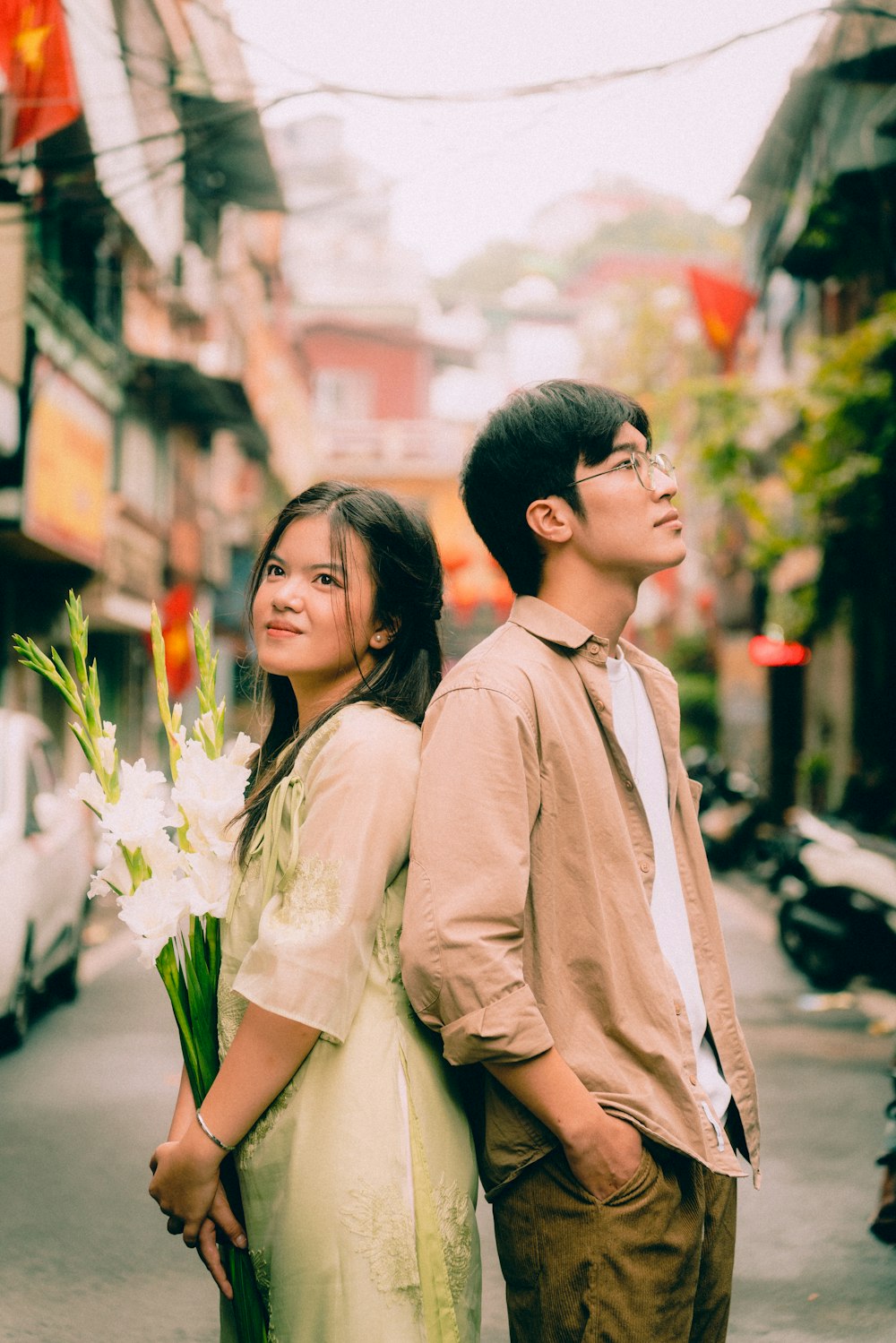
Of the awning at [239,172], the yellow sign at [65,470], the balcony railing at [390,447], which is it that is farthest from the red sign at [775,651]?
the balcony railing at [390,447]

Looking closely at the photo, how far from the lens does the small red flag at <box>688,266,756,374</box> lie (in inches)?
689

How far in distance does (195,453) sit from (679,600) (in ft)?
38.5

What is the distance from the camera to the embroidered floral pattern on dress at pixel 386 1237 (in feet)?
5.76

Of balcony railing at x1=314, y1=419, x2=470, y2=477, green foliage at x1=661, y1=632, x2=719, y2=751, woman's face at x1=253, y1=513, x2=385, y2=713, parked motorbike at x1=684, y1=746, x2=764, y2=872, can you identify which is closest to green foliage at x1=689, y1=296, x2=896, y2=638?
parked motorbike at x1=684, y1=746, x2=764, y2=872

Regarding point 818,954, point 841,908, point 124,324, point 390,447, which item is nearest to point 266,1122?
point 841,908

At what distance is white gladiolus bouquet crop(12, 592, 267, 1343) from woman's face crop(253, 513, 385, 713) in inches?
4.8

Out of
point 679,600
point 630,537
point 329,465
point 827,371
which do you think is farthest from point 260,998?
point 329,465

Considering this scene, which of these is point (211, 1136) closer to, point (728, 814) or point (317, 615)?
point (317, 615)

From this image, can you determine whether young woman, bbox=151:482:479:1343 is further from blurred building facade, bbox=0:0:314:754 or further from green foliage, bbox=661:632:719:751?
green foliage, bbox=661:632:719:751

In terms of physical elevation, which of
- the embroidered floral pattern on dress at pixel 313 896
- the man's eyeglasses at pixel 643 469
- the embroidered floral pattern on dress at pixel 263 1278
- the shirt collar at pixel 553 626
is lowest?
the embroidered floral pattern on dress at pixel 263 1278

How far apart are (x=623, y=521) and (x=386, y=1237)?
3.40 ft

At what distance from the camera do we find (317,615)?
2.05 meters

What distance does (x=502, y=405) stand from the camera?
2.04m

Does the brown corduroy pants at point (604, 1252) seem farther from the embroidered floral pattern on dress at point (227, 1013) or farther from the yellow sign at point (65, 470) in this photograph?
the yellow sign at point (65, 470)
